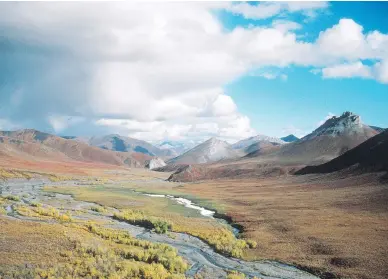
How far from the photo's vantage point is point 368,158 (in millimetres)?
162375

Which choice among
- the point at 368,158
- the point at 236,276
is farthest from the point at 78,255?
the point at 368,158

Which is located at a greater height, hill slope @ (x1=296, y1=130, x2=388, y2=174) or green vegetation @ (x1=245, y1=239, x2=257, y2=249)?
hill slope @ (x1=296, y1=130, x2=388, y2=174)

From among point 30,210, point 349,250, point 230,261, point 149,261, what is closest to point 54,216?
point 30,210

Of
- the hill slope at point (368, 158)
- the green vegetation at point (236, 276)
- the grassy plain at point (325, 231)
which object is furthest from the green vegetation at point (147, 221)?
the hill slope at point (368, 158)

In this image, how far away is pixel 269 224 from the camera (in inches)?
2778

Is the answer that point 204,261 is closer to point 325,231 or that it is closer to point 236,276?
point 236,276

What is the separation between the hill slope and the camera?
487ft

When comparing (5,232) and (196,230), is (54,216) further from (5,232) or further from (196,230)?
(196,230)

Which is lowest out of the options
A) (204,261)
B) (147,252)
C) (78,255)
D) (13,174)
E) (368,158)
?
(204,261)

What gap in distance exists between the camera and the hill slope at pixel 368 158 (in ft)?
487

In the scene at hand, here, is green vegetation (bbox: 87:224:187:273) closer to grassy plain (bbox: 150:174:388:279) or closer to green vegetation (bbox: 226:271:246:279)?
green vegetation (bbox: 226:271:246:279)

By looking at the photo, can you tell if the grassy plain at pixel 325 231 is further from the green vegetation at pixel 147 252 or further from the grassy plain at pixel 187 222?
the green vegetation at pixel 147 252

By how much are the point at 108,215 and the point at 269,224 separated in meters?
36.0

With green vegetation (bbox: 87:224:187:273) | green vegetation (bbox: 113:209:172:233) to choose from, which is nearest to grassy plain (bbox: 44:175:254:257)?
green vegetation (bbox: 113:209:172:233)
